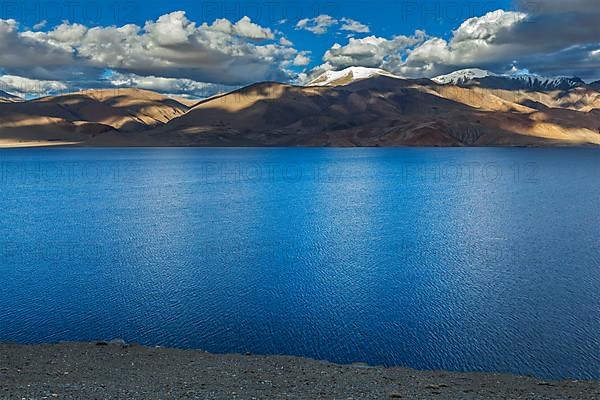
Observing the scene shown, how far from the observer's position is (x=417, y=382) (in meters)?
14.7

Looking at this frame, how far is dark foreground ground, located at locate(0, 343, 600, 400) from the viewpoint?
1295cm

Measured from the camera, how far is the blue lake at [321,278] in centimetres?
1917

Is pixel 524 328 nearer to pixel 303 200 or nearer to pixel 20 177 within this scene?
pixel 303 200

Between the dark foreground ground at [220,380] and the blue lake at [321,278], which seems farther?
the blue lake at [321,278]

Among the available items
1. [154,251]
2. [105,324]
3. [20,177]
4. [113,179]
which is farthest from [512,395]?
[20,177]

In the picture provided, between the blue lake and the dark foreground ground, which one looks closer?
the dark foreground ground

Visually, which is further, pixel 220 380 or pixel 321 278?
pixel 321 278

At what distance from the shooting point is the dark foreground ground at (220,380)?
13.0 metres

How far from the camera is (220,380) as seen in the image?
46.5 ft

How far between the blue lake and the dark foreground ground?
1854 millimetres

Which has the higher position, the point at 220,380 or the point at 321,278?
the point at 220,380

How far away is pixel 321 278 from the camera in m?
27.3

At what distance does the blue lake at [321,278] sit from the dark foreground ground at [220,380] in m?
1.85

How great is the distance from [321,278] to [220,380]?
1354 cm
